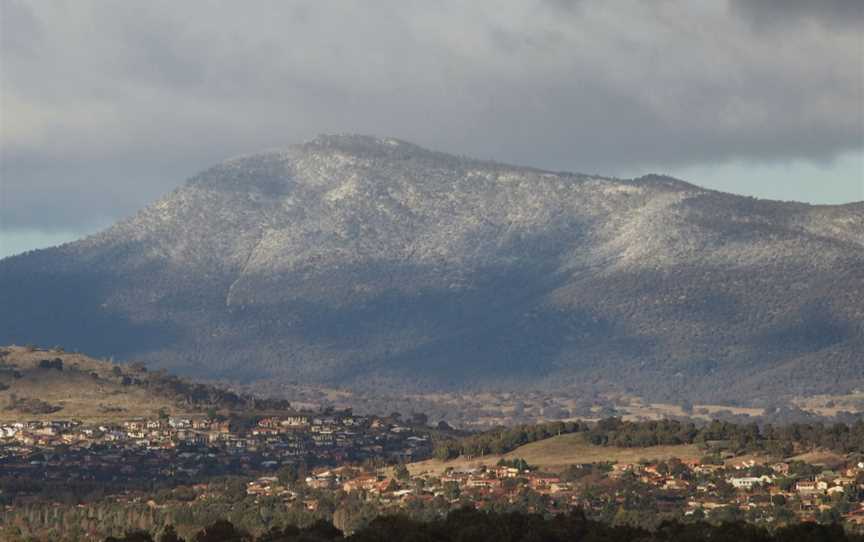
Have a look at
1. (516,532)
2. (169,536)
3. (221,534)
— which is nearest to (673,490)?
(516,532)

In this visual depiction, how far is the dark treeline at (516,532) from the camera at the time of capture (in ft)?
414

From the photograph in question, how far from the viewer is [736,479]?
614 ft

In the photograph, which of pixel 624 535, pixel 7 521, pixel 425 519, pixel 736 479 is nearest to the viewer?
pixel 624 535

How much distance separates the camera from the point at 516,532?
133250 mm

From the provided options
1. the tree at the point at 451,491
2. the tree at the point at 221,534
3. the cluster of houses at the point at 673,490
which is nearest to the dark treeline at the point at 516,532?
the tree at the point at 221,534

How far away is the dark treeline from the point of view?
126062mm

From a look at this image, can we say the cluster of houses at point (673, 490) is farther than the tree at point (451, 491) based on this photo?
No

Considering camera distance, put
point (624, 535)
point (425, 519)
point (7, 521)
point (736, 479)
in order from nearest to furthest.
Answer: point (624, 535) → point (425, 519) → point (7, 521) → point (736, 479)

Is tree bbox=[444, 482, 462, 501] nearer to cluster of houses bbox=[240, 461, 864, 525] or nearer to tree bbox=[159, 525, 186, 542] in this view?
cluster of houses bbox=[240, 461, 864, 525]

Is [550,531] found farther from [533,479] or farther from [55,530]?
[533,479]

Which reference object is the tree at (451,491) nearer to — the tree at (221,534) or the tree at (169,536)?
the tree at (169,536)

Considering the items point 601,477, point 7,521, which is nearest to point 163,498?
point 7,521

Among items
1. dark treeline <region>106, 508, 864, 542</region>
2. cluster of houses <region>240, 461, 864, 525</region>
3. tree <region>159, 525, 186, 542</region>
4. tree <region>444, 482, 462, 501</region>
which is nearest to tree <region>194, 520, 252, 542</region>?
Answer: dark treeline <region>106, 508, 864, 542</region>

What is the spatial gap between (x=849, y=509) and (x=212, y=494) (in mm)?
55885
